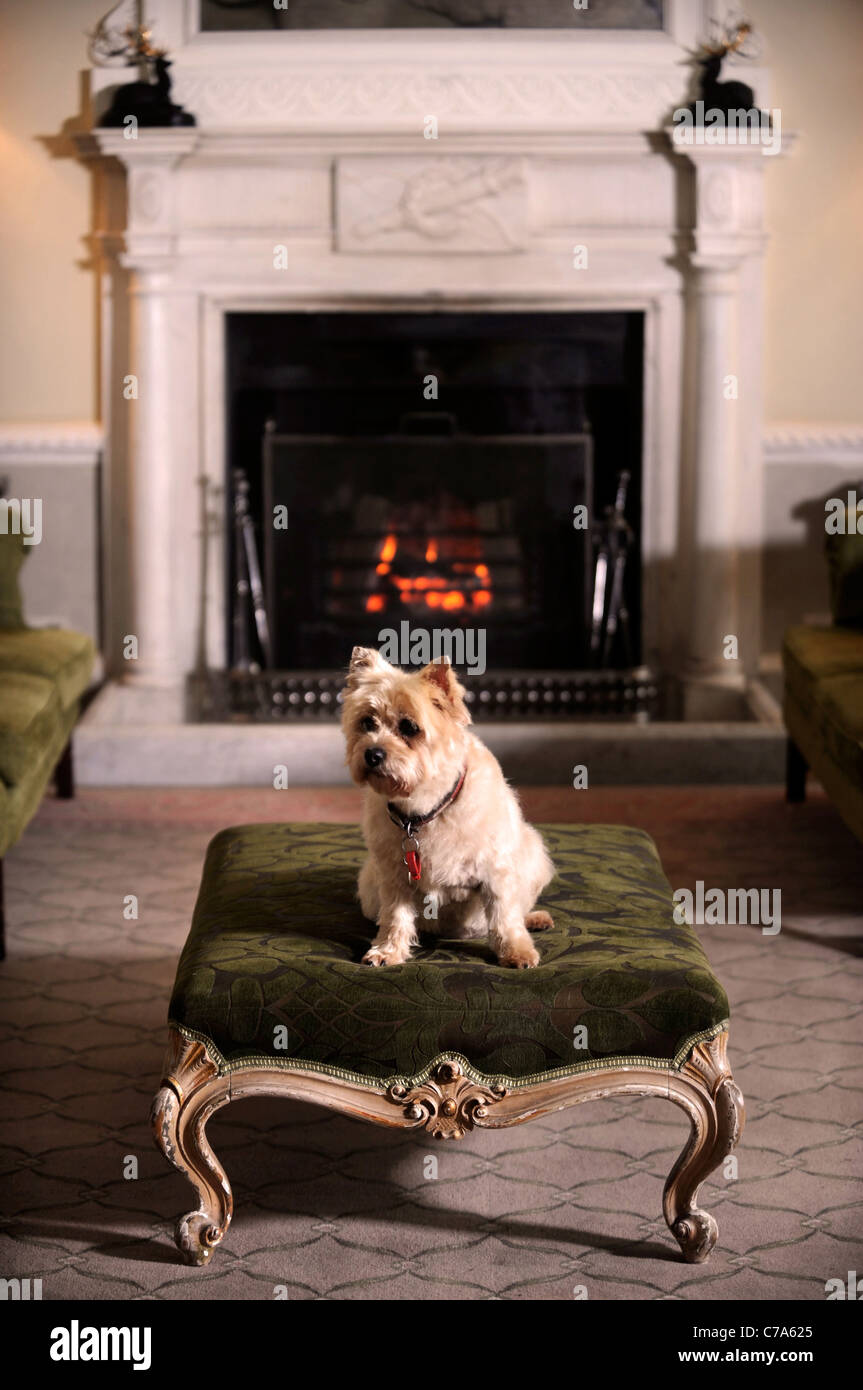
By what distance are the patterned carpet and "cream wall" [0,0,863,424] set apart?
2658 millimetres

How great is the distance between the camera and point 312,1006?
2328 millimetres

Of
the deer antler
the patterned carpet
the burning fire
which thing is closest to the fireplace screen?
the burning fire

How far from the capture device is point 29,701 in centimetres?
419

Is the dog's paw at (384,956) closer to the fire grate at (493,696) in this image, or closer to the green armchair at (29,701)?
the green armchair at (29,701)

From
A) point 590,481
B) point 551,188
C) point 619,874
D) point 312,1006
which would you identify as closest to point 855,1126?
point 619,874

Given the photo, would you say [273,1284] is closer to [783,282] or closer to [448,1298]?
[448,1298]

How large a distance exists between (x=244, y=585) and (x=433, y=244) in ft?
4.95

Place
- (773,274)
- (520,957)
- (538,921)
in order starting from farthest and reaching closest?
1. (773,274)
2. (538,921)
3. (520,957)

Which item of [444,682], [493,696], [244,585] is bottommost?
[493,696]

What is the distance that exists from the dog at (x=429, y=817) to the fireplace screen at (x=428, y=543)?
351cm

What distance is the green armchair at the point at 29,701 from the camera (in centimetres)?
378

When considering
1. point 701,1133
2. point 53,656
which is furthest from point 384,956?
point 53,656

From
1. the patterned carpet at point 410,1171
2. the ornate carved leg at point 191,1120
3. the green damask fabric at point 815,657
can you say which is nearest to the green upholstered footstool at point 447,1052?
the ornate carved leg at point 191,1120

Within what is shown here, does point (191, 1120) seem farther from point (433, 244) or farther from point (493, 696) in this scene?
point (433, 244)
